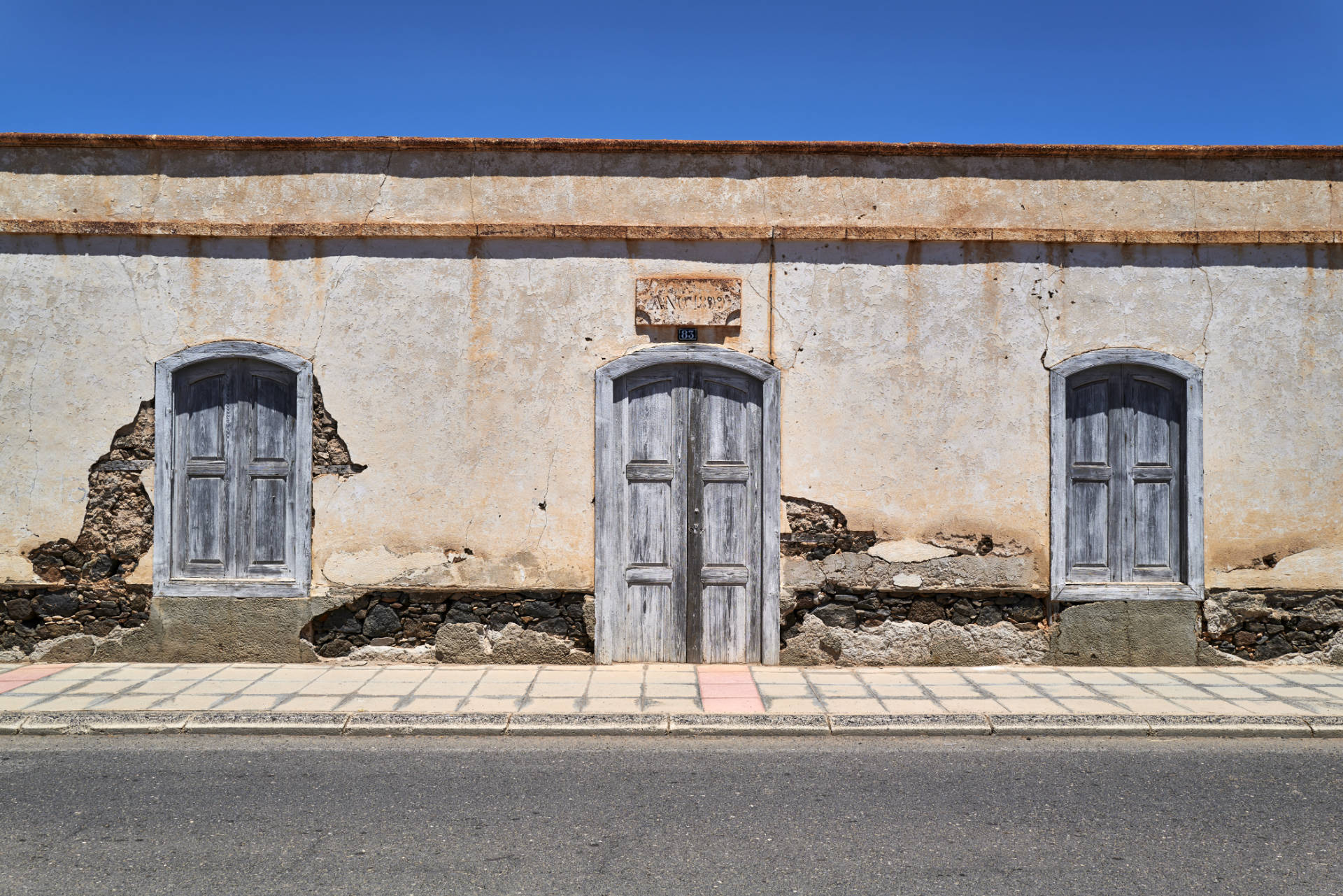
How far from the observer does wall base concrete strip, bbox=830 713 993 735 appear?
5.50m

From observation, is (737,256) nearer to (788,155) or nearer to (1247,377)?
(788,155)

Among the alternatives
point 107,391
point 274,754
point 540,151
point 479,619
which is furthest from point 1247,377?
point 107,391

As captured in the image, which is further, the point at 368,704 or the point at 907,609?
the point at 907,609

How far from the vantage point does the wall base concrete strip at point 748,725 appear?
5.49 metres

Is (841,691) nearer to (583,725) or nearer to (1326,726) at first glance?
(583,725)

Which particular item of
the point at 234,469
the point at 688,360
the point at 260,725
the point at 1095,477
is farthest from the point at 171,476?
the point at 1095,477

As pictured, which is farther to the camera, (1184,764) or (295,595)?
(295,595)

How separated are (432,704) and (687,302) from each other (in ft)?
11.3

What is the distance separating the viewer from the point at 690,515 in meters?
7.06

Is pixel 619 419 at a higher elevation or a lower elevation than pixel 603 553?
higher

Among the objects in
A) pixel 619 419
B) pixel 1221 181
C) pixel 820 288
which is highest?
pixel 1221 181

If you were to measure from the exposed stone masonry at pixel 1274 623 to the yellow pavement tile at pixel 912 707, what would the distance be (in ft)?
9.08

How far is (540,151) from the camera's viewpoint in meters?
7.13

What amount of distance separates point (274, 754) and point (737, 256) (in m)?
4.66
